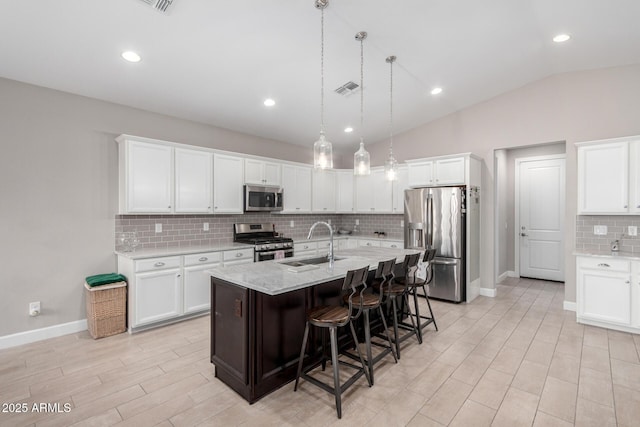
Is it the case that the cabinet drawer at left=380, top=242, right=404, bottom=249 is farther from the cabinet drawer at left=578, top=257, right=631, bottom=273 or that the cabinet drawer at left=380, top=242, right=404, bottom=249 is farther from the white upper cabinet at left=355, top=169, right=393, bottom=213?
the cabinet drawer at left=578, top=257, right=631, bottom=273

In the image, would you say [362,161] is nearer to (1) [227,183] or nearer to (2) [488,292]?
(1) [227,183]

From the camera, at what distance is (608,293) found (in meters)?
3.67

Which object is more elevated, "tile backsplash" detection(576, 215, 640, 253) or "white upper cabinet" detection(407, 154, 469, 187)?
"white upper cabinet" detection(407, 154, 469, 187)

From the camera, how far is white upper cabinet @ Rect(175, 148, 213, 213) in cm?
409

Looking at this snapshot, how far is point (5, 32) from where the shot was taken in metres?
2.59

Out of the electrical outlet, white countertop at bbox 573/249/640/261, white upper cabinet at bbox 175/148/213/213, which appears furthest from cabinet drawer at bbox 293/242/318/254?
white countertop at bbox 573/249/640/261

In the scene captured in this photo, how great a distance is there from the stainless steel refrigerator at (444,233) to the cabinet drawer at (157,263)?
3.67 metres

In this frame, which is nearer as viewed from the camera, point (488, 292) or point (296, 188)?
point (488, 292)

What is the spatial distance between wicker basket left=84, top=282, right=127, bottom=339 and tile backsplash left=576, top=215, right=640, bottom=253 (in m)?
6.02

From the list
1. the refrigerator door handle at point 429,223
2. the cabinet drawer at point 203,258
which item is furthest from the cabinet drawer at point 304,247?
the refrigerator door handle at point 429,223

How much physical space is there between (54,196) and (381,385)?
3994 mm

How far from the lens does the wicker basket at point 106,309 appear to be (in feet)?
11.1

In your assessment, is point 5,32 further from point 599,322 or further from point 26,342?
point 599,322

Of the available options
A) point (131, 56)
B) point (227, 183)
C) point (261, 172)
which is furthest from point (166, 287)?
point (131, 56)
